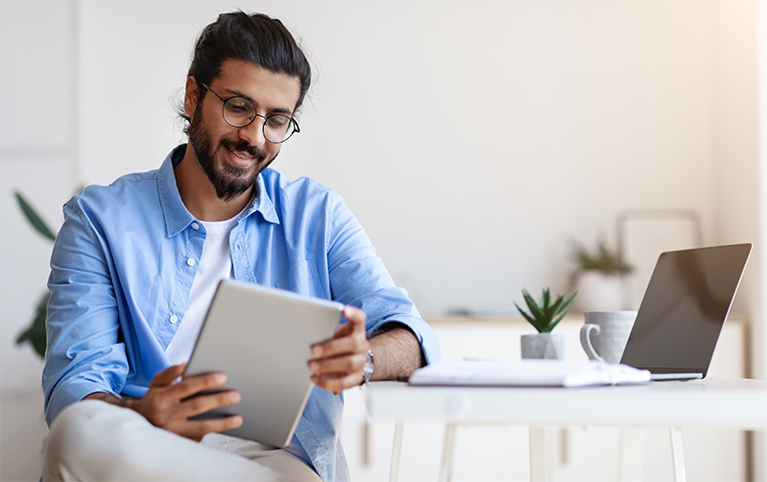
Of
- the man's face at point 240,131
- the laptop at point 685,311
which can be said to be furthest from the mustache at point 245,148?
the laptop at point 685,311

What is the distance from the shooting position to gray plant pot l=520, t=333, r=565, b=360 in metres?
1.36

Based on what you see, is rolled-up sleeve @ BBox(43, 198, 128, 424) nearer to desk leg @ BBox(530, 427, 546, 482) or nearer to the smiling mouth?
the smiling mouth

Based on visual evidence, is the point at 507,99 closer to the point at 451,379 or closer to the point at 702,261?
the point at 702,261

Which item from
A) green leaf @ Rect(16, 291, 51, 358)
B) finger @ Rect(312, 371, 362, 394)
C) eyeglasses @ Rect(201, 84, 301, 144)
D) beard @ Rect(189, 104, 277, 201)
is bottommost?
green leaf @ Rect(16, 291, 51, 358)

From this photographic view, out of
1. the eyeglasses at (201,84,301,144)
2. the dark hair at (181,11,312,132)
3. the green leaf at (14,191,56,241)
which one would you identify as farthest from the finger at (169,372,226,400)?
the green leaf at (14,191,56,241)

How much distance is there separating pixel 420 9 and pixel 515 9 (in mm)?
457

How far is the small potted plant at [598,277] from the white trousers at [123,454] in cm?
251

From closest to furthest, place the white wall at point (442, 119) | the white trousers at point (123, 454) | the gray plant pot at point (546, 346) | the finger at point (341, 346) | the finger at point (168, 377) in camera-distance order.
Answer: the white trousers at point (123, 454) → the finger at point (341, 346) → the finger at point (168, 377) → the gray plant pot at point (546, 346) → the white wall at point (442, 119)

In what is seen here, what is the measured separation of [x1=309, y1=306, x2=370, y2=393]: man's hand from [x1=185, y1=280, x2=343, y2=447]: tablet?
0.02 meters

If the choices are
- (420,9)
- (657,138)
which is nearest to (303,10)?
(420,9)

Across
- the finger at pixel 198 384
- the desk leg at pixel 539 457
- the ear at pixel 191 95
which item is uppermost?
the ear at pixel 191 95

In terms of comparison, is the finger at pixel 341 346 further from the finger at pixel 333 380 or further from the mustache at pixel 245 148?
the mustache at pixel 245 148

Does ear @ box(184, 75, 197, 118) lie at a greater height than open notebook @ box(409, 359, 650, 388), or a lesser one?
greater

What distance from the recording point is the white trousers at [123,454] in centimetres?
84
